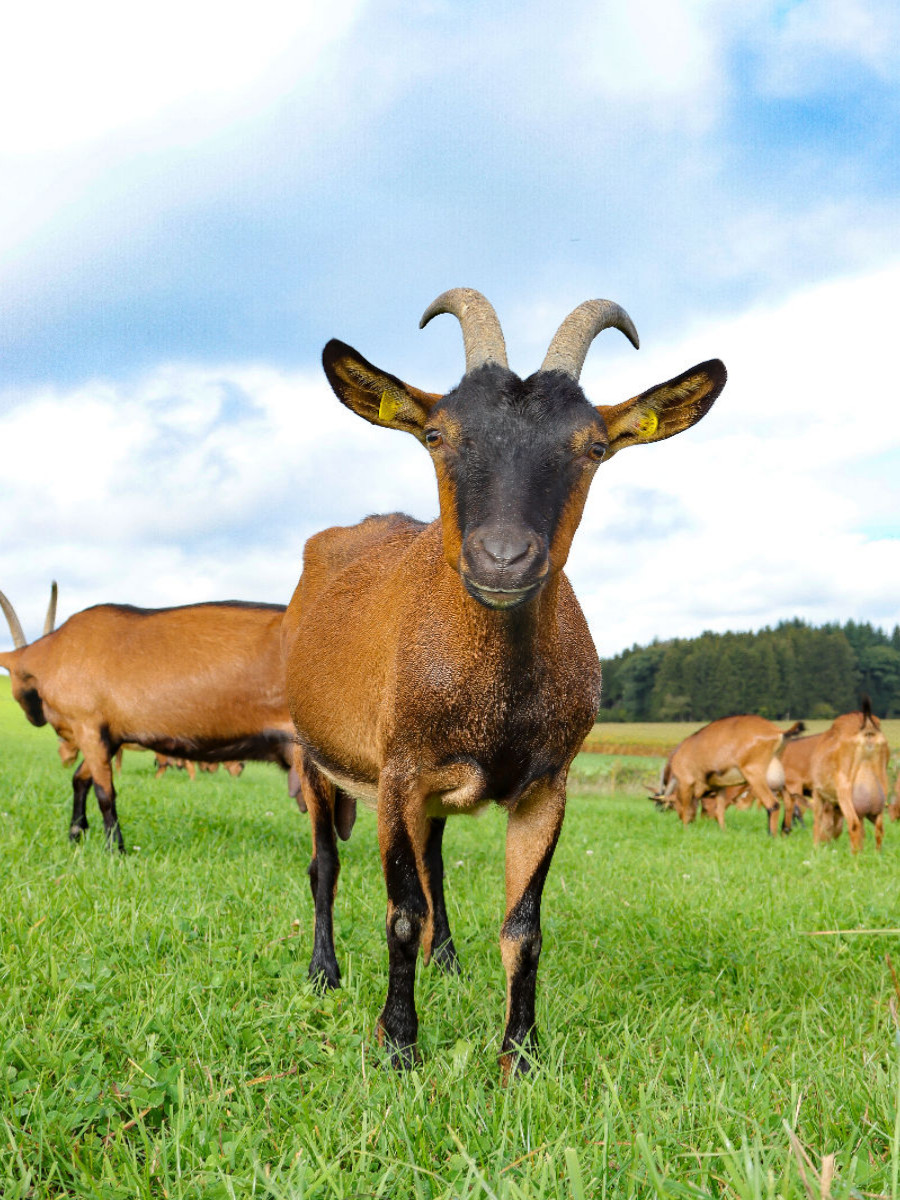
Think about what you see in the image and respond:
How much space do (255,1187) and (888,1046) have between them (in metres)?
2.54

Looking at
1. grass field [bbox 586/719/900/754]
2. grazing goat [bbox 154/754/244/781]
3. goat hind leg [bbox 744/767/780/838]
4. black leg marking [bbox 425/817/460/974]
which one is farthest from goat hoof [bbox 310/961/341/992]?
grass field [bbox 586/719/900/754]

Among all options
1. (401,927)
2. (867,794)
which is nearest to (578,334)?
A: (401,927)

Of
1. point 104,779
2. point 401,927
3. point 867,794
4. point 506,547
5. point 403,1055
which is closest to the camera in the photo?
point 506,547

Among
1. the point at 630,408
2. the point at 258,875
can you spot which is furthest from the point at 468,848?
the point at 630,408

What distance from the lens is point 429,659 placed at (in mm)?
3232

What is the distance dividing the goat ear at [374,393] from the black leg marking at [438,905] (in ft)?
6.52

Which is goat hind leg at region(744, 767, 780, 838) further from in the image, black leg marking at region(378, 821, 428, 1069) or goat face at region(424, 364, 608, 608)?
goat face at region(424, 364, 608, 608)

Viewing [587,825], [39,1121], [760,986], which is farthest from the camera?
[587,825]

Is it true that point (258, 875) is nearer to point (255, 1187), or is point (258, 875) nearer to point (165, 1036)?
point (165, 1036)

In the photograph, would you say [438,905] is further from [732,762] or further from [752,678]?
[752,678]

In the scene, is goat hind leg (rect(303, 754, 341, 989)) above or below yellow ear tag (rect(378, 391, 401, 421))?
below

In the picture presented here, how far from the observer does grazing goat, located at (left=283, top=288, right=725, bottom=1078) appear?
2926mm

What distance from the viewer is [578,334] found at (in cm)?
345

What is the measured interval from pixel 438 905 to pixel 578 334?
2.88 m
